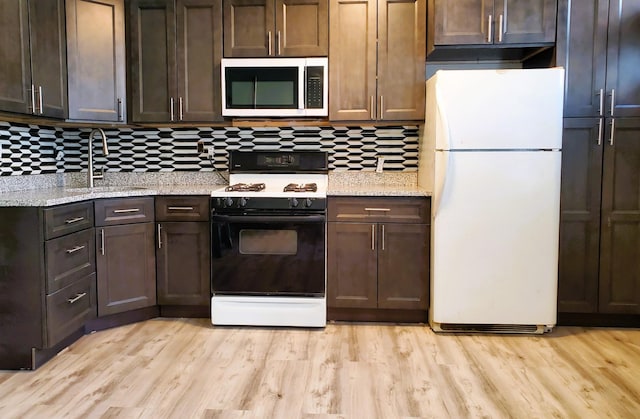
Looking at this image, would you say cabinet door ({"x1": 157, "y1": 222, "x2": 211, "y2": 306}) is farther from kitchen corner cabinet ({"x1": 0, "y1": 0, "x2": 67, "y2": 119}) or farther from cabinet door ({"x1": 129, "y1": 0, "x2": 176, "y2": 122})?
kitchen corner cabinet ({"x1": 0, "y1": 0, "x2": 67, "y2": 119})

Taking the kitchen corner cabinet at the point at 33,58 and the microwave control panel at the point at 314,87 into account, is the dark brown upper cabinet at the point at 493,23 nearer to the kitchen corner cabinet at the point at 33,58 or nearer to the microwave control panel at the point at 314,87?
the microwave control panel at the point at 314,87

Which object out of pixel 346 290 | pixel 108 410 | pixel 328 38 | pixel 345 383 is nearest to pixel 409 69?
pixel 328 38

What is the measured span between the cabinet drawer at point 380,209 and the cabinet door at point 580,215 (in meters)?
0.88

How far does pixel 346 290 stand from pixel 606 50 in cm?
218

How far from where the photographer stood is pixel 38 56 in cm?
269

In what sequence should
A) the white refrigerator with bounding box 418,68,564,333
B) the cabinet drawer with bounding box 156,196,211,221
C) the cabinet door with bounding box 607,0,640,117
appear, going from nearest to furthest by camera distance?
the white refrigerator with bounding box 418,68,564,333, the cabinet door with bounding box 607,0,640,117, the cabinet drawer with bounding box 156,196,211,221

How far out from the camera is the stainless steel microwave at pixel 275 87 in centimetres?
316

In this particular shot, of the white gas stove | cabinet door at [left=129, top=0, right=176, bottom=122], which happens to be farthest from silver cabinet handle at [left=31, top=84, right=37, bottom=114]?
the white gas stove

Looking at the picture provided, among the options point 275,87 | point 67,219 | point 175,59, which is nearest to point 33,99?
point 67,219

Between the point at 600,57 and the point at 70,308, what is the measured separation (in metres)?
3.44

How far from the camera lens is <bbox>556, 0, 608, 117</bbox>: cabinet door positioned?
288cm

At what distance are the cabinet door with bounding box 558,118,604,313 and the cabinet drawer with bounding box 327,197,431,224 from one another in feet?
2.87

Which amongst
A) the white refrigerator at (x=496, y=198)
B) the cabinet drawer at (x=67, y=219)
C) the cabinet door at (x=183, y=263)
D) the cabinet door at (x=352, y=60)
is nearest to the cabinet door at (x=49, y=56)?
the cabinet drawer at (x=67, y=219)

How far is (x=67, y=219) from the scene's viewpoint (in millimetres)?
2578
